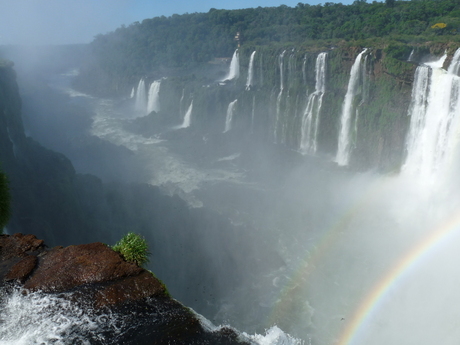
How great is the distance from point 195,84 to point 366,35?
27452 millimetres

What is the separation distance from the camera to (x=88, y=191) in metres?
→ 34.8

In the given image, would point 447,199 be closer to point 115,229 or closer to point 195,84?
point 115,229

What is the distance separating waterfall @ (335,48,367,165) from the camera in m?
39.8

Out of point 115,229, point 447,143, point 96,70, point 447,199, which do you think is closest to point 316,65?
point 447,143

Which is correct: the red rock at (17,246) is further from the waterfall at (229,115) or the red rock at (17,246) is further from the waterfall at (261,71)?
the waterfall at (261,71)

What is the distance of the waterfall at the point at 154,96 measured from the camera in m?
65.5

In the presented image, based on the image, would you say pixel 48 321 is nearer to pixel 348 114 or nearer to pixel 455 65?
pixel 455 65

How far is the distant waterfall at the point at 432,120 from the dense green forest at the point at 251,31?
1430cm

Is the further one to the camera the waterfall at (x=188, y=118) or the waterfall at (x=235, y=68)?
the waterfall at (x=235, y=68)

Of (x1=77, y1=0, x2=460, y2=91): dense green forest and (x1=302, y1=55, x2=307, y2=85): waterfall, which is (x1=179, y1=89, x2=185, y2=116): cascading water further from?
(x1=302, y1=55, x2=307, y2=85): waterfall

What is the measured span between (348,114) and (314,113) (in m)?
4.05

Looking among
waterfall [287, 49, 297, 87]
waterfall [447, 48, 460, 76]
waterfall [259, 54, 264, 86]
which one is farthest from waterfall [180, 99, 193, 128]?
waterfall [447, 48, 460, 76]

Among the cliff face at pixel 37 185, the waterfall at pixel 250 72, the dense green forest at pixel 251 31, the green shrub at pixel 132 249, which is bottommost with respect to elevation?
the cliff face at pixel 37 185

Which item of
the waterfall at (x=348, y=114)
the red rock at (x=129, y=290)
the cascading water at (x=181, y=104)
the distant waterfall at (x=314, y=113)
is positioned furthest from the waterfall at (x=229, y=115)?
the red rock at (x=129, y=290)
